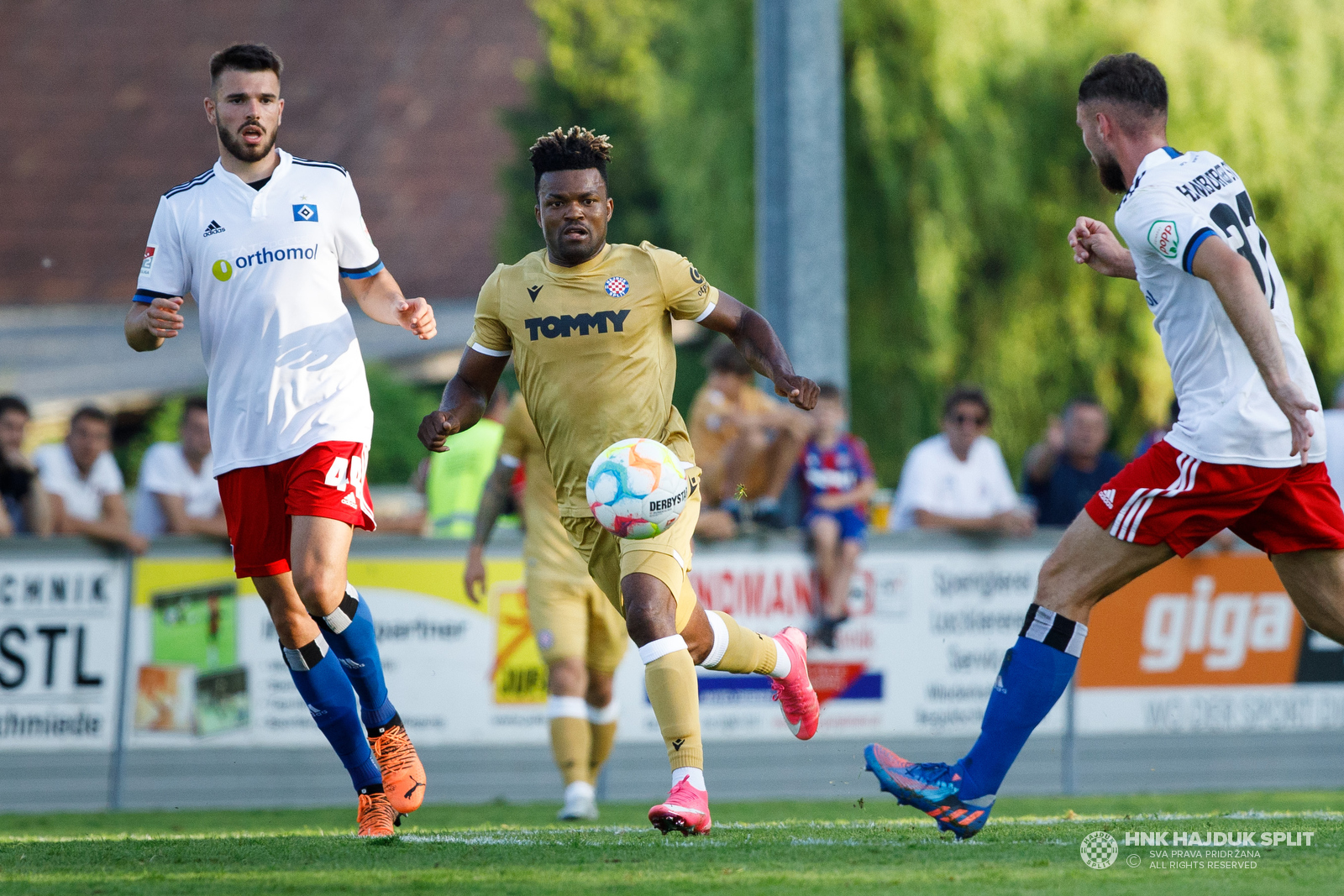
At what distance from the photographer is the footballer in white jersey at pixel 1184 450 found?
4969 mm

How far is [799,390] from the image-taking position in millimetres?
5543

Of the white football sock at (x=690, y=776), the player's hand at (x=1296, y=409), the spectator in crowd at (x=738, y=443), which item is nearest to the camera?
the player's hand at (x=1296, y=409)

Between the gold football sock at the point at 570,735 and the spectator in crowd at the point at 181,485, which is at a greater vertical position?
the spectator in crowd at the point at 181,485

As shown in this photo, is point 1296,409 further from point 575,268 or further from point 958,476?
point 958,476

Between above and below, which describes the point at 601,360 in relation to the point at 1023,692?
above

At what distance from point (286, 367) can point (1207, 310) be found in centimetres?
333

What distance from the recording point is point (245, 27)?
151 feet

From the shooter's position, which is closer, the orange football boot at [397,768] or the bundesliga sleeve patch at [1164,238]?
the bundesliga sleeve patch at [1164,238]

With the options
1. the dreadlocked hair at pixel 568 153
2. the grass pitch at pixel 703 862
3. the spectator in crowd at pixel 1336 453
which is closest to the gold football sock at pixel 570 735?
the grass pitch at pixel 703 862

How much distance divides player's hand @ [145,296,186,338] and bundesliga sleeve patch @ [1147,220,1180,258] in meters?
→ 3.45

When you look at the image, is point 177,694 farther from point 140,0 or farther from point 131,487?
point 140,0

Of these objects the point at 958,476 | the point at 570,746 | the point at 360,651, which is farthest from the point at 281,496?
the point at 958,476

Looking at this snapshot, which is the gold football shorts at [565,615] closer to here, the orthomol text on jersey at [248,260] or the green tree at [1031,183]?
the orthomol text on jersey at [248,260]

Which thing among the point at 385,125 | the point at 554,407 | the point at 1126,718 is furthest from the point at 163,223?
the point at 385,125
